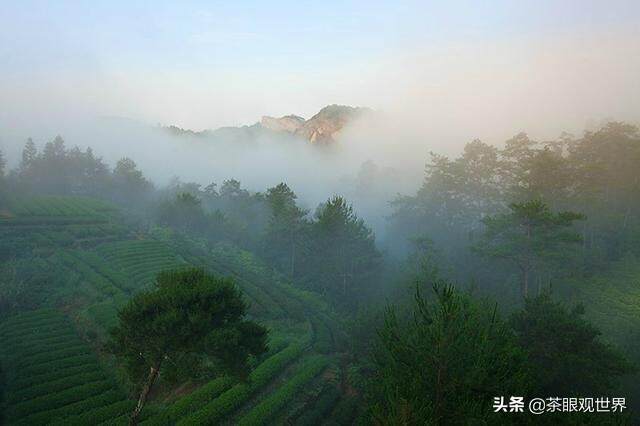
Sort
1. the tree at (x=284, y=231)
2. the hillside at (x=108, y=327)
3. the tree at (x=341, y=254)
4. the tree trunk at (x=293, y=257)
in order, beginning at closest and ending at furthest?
the hillside at (x=108, y=327) < the tree at (x=341, y=254) < the tree at (x=284, y=231) < the tree trunk at (x=293, y=257)

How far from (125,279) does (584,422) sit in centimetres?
4507

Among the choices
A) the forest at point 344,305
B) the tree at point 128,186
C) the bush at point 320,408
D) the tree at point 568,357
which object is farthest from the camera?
the tree at point 128,186

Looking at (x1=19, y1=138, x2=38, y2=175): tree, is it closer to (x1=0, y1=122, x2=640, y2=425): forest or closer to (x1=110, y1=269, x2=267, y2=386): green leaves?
(x1=0, y1=122, x2=640, y2=425): forest

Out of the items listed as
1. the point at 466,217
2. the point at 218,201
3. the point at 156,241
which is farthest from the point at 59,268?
the point at 466,217

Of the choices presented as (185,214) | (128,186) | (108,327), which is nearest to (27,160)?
(128,186)

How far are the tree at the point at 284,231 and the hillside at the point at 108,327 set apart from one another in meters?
3.28

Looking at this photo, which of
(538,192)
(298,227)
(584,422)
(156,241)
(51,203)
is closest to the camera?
(584,422)

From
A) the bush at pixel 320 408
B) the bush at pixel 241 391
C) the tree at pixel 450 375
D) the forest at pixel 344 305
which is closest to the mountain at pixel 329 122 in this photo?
the forest at pixel 344 305

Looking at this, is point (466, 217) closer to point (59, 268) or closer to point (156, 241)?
point (156, 241)

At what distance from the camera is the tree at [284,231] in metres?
57.0

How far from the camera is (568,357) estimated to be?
1983 centimetres

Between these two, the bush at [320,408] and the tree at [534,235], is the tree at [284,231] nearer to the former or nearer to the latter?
the tree at [534,235]

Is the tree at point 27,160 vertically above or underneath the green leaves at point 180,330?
above

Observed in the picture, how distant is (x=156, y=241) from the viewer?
203 ft
